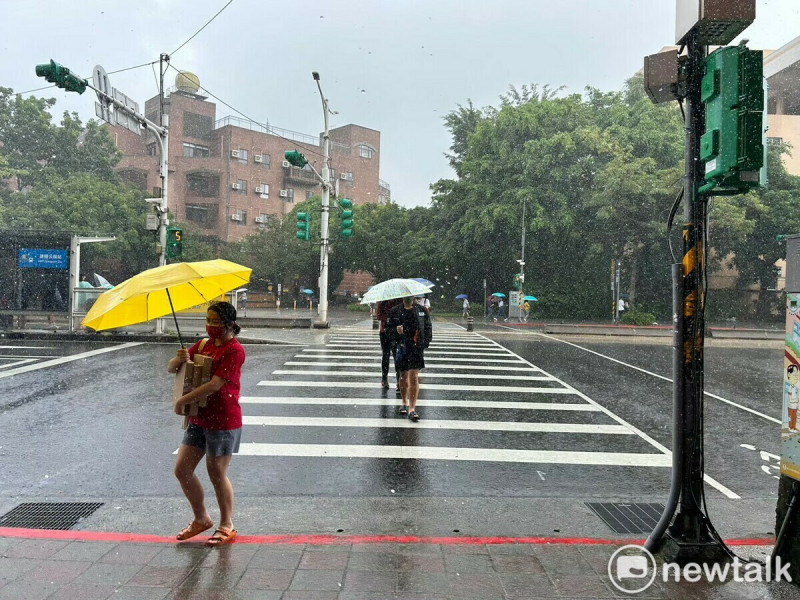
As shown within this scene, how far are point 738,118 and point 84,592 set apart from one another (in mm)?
4884

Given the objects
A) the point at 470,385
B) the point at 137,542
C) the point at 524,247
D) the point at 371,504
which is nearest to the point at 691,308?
the point at 371,504

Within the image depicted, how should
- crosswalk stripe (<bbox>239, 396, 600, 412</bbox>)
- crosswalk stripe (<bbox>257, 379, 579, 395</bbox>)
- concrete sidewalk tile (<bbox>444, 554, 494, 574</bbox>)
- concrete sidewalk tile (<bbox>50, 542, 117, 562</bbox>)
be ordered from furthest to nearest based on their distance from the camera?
crosswalk stripe (<bbox>257, 379, 579, 395</bbox>), crosswalk stripe (<bbox>239, 396, 600, 412</bbox>), concrete sidewalk tile (<bbox>50, 542, 117, 562</bbox>), concrete sidewalk tile (<bbox>444, 554, 494, 574</bbox>)

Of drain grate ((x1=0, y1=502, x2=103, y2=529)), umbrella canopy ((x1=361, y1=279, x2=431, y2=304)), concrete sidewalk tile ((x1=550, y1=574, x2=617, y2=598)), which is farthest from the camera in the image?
umbrella canopy ((x1=361, y1=279, x2=431, y2=304))

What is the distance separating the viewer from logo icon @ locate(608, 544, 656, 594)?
3.77m

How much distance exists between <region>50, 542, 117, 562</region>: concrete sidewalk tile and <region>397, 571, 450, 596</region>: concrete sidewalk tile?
206 cm

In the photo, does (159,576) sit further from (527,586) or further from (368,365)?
(368,365)

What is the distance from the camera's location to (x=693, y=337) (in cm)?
421

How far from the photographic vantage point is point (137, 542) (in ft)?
14.2

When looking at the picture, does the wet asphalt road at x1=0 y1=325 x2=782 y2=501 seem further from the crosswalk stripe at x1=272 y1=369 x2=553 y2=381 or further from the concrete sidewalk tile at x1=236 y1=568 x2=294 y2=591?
the concrete sidewalk tile at x1=236 y1=568 x2=294 y2=591

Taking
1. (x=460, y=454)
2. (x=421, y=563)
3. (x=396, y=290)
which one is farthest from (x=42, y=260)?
(x=421, y=563)

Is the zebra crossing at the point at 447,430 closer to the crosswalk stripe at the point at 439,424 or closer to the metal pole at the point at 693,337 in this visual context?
the crosswalk stripe at the point at 439,424

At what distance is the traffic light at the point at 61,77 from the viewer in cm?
1289

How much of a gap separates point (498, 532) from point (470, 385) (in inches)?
269

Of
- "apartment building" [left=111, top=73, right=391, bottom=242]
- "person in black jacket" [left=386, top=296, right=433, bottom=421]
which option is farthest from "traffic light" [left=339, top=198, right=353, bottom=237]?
"apartment building" [left=111, top=73, right=391, bottom=242]
